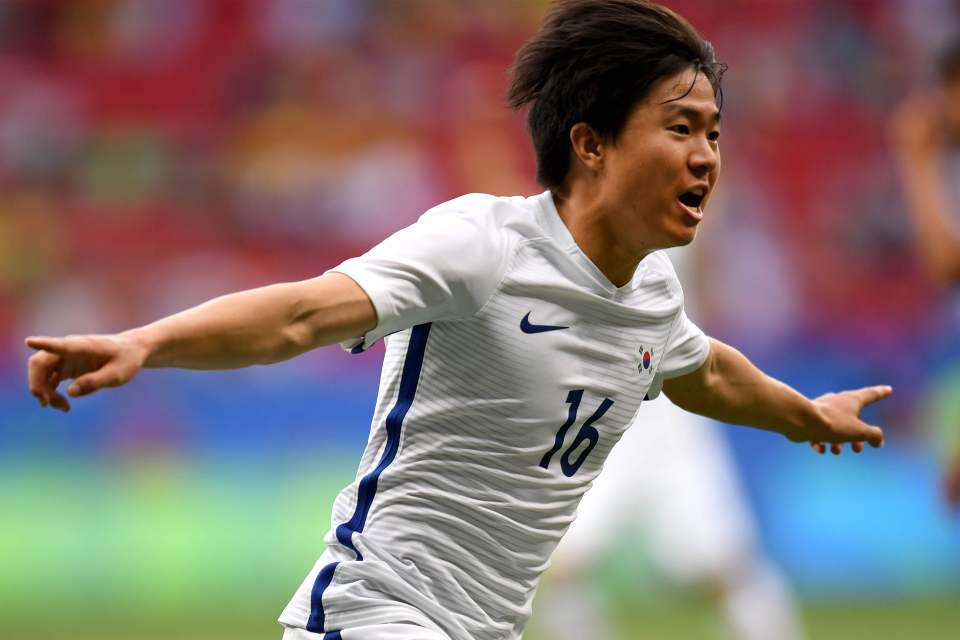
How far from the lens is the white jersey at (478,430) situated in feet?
10.9

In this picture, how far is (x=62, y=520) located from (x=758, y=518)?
4640 millimetres

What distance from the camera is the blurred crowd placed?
37.0 ft

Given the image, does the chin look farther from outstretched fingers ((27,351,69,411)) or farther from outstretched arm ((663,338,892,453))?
outstretched fingers ((27,351,69,411))

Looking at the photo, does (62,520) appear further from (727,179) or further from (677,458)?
(727,179)

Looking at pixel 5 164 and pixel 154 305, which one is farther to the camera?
pixel 5 164

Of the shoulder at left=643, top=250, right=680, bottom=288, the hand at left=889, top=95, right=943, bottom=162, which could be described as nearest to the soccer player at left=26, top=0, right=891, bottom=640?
the shoulder at left=643, top=250, right=680, bottom=288

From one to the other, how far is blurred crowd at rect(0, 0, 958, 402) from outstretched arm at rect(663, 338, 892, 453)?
6.35 metres

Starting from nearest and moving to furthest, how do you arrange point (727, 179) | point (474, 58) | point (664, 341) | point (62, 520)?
point (664, 341), point (62, 520), point (727, 179), point (474, 58)

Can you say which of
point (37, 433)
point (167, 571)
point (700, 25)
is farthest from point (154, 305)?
point (700, 25)

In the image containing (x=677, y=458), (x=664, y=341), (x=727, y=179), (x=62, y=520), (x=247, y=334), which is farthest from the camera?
(x=727, y=179)

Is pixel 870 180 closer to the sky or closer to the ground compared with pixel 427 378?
closer to the sky

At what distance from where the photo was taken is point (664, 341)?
3.69 m

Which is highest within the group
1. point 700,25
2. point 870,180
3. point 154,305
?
point 700,25

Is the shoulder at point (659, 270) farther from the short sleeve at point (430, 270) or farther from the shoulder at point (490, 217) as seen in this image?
the short sleeve at point (430, 270)
